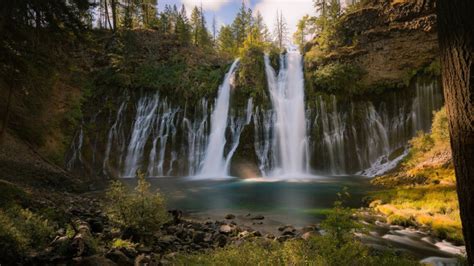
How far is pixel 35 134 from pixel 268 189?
15612 mm

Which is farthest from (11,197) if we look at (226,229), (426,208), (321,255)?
(426,208)

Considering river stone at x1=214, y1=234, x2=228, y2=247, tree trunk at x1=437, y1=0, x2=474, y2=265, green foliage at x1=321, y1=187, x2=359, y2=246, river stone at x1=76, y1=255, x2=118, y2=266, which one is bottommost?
river stone at x1=214, y1=234, x2=228, y2=247

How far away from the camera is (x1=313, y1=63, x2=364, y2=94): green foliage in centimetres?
2867

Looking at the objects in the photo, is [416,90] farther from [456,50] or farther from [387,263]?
[456,50]

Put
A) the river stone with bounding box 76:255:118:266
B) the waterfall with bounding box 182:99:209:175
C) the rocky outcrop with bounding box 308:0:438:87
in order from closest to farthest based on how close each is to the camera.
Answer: the river stone with bounding box 76:255:118:266 → the rocky outcrop with bounding box 308:0:438:87 → the waterfall with bounding box 182:99:209:175

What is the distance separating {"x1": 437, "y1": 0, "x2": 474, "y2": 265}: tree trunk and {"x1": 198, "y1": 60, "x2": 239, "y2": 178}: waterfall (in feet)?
78.0

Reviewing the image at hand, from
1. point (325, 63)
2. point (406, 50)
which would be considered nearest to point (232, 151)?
point (325, 63)

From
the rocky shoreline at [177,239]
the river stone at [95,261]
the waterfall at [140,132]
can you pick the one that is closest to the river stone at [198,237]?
the rocky shoreline at [177,239]

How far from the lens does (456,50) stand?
9.04 ft

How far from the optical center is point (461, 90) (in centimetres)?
273

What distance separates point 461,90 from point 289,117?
25.8 metres

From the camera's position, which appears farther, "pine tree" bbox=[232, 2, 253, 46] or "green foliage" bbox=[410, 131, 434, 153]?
"pine tree" bbox=[232, 2, 253, 46]

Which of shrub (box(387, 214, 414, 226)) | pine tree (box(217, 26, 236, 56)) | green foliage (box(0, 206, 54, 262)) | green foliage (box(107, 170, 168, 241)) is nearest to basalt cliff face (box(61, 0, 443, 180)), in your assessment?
shrub (box(387, 214, 414, 226))

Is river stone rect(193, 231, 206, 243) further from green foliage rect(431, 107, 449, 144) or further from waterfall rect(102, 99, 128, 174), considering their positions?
waterfall rect(102, 99, 128, 174)
